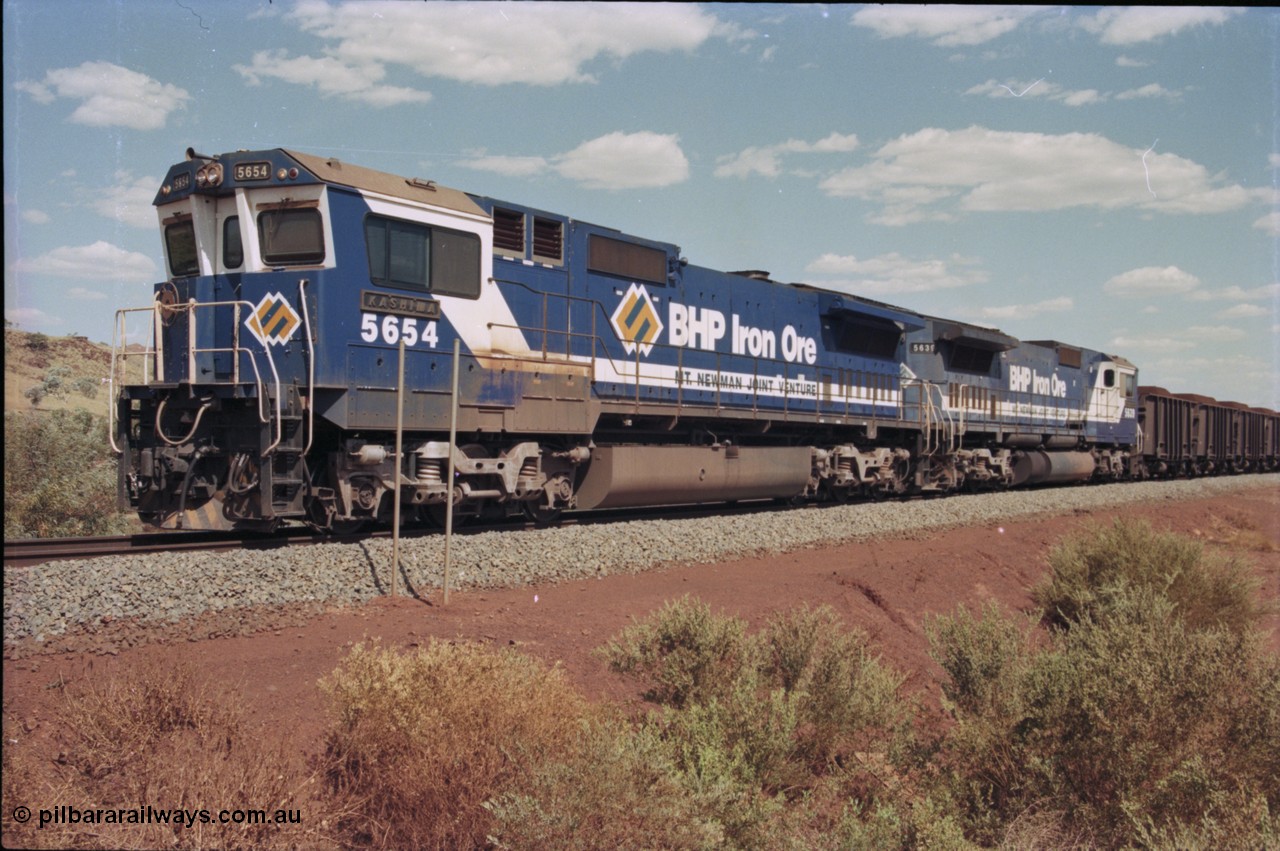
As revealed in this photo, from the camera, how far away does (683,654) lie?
6324 millimetres

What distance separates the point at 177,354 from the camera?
32.9 ft

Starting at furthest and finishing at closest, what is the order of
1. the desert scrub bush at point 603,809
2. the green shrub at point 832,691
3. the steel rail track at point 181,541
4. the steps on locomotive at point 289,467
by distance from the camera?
1. the steps on locomotive at point 289,467
2. the steel rail track at point 181,541
3. the green shrub at point 832,691
4. the desert scrub bush at point 603,809

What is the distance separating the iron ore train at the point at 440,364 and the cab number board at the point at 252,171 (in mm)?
27

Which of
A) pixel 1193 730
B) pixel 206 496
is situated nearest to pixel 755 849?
pixel 1193 730

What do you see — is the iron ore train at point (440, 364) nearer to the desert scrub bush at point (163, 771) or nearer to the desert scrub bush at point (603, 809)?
the desert scrub bush at point (163, 771)

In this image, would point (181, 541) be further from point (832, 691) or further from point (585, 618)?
point (832, 691)

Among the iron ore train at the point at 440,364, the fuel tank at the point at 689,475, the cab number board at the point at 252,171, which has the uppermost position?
the cab number board at the point at 252,171

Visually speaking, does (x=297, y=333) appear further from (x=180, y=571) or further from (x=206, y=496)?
(x=180, y=571)

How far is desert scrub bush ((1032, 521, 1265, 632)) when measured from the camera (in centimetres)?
1087

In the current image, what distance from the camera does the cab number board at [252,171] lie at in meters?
9.62

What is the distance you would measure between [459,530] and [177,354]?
3.64 metres

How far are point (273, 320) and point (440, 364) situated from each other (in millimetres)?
1812

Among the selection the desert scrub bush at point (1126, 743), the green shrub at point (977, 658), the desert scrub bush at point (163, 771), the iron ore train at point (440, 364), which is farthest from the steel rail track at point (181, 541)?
the desert scrub bush at point (1126, 743)

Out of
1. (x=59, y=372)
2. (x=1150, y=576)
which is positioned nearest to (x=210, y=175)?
(x=1150, y=576)
